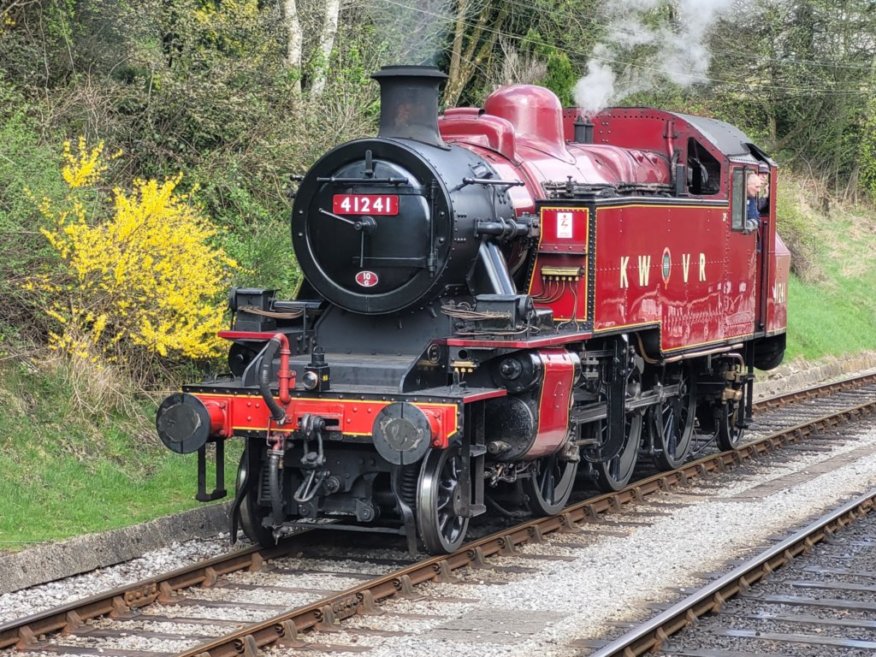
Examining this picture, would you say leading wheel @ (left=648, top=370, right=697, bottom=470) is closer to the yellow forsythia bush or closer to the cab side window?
the cab side window

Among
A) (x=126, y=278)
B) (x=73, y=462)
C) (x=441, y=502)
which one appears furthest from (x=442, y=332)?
(x=126, y=278)

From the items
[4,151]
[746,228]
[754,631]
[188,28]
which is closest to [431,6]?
[188,28]

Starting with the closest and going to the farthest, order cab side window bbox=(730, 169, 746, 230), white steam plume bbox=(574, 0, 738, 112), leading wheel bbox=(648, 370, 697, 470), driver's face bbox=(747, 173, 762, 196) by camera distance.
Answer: leading wheel bbox=(648, 370, 697, 470), cab side window bbox=(730, 169, 746, 230), driver's face bbox=(747, 173, 762, 196), white steam plume bbox=(574, 0, 738, 112)

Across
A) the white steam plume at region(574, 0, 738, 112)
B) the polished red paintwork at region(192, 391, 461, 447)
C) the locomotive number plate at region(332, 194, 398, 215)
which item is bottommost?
the polished red paintwork at region(192, 391, 461, 447)

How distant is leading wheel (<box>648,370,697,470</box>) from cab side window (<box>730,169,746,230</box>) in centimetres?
144

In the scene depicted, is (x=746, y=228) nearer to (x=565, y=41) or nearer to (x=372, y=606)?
(x=372, y=606)

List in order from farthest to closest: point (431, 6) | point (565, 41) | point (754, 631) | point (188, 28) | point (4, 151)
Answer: point (565, 41) < point (431, 6) < point (188, 28) < point (4, 151) < point (754, 631)

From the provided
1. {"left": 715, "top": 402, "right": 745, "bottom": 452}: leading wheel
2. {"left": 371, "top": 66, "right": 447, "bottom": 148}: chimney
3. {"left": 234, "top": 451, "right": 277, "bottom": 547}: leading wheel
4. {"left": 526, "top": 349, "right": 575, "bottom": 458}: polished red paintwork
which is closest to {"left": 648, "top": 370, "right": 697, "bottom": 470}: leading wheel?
{"left": 715, "top": 402, "right": 745, "bottom": 452}: leading wheel

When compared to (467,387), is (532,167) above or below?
above

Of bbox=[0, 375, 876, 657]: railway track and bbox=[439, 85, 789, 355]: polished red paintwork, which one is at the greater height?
bbox=[439, 85, 789, 355]: polished red paintwork

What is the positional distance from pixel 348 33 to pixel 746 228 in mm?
7212

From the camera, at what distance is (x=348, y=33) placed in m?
17.9

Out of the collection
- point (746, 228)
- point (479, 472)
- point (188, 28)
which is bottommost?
point (479, 472)

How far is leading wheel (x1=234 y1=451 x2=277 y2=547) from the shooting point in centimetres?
859
